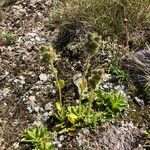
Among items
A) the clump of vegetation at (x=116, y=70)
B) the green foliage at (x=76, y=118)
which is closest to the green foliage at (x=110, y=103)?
the green foliage at (x=76, y=118)

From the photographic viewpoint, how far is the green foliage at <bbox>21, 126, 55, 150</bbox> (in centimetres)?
396

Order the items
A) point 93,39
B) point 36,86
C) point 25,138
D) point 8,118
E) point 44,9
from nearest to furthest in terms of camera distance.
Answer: point 93,39 < point 25,138 < point 8,118 < point 36,86 < point 44,9

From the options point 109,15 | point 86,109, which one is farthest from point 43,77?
point 109,15

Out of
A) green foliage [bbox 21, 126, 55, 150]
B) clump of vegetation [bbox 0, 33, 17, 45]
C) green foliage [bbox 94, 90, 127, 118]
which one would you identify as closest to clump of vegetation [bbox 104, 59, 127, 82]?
green foliage [bbox 94, 90, 127, 118]

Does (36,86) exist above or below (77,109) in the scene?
above

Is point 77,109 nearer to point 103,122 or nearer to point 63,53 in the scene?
point 103,122

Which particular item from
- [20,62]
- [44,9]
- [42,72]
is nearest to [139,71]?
[42,72]

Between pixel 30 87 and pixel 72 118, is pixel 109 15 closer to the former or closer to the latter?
pixel 30 87

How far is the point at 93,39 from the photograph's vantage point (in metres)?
3.55

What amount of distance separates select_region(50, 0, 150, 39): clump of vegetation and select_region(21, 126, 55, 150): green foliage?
1653 millimetres

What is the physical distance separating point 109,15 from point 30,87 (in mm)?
1438

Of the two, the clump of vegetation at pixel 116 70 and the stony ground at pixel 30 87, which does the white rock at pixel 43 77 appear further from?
the clump of vegetation at pixel 116 70

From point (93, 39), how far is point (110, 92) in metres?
1.11

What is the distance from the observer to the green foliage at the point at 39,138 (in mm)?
3957
